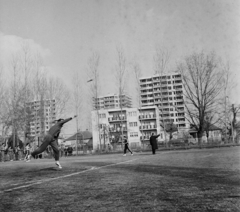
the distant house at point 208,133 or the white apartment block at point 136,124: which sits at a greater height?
the white apartment block at point 136,124

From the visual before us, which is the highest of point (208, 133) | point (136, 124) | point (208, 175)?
point (136, 124)

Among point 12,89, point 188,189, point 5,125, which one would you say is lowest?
point 188,189

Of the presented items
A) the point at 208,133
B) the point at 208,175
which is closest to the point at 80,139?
the point at 208,133

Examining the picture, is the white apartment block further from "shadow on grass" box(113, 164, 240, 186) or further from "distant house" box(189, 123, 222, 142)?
"shadow on grass" box(113, 164, 240, 186)

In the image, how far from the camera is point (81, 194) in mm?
4801

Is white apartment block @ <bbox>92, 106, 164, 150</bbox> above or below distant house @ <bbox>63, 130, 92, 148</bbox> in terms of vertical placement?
above

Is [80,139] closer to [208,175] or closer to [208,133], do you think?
[208,133]

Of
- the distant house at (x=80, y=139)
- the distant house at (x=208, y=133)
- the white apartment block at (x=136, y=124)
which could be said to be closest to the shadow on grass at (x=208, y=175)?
the distant house at (x=208, y=133)

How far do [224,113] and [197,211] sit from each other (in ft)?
140

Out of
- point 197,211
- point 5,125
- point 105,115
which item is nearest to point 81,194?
point 197,211

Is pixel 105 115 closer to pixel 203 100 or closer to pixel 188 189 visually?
pixel 203 100

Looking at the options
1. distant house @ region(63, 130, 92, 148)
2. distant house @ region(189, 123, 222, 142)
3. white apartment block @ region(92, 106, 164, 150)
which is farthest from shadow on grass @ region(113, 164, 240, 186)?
white apartment block @ region(92, 106, 164, 150)

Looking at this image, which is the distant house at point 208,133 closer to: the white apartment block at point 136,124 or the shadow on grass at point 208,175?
the white apartment block at point 136,124

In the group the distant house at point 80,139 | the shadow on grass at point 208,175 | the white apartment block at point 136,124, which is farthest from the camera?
the white apartment block at point 136,124
